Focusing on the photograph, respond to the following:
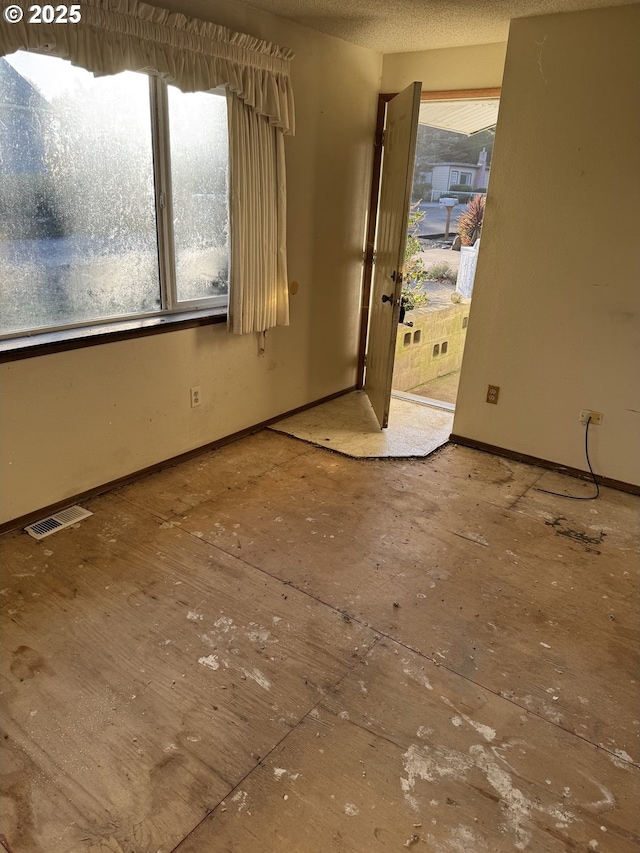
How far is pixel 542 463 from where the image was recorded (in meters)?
3.40

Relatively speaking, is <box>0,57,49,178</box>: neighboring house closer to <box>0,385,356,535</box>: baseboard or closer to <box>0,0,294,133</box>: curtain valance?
<box>0,0,294,133</box>: curtain valance

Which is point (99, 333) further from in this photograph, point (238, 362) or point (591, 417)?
point (591, 417)

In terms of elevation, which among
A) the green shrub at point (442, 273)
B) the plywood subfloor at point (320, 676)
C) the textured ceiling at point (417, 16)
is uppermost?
the textured ceiling at point (417, 16)

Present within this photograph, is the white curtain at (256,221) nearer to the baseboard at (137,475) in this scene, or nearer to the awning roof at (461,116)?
the baseboard at (137,475)

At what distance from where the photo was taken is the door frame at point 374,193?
3.51 meters

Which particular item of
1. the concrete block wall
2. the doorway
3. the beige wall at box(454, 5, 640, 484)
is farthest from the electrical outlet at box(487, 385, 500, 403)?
the doorway

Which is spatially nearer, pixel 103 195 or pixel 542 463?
pixel 103 195

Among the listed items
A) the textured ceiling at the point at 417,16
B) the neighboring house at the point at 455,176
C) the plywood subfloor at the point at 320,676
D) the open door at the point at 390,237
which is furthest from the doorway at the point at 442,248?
the plywood subfloor at the point at 320,676

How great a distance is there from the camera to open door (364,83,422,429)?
3230 millimetres

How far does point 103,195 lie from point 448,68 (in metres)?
2.36

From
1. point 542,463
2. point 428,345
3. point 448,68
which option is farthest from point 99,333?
point 428,345

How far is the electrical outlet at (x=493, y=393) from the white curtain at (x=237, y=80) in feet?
4.40

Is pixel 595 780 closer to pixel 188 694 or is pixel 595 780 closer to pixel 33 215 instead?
pixel 188 694

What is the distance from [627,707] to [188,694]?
1372 millimetres
